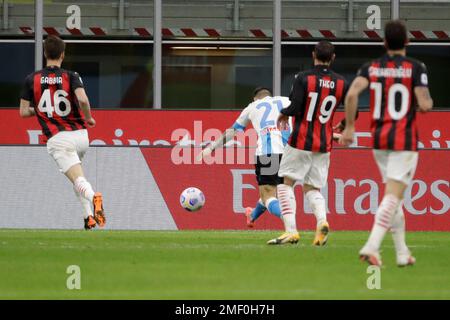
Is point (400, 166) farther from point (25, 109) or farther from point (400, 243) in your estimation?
point (25, 109)

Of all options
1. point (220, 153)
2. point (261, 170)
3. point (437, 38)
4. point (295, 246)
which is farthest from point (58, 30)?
point (295, 246)

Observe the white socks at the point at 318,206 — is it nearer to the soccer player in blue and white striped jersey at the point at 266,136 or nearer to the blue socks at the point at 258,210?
the soccer player in blue and white striped jersey at the point at 266,136

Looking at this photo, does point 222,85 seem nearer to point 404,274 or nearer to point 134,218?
point 134,218

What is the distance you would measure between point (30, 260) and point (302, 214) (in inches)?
298

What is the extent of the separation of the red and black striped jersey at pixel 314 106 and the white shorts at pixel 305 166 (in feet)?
0.24

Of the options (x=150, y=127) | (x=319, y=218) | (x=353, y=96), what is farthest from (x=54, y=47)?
(x=150, y=127)

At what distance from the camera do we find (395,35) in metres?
10.3

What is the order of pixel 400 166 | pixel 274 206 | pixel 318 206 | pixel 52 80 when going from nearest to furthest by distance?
pixel 400 166
pixel 318 206
pixel 52 80
pixel 274 206

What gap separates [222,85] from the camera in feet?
74.5

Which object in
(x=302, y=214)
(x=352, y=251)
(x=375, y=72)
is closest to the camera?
(x=375, y=72)

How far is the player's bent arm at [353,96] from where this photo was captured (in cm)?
1020

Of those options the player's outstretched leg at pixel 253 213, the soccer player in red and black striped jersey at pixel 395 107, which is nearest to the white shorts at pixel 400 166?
the soccer player in red and black striped jersey at pixel 395 107

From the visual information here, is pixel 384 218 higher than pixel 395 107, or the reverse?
pixel 395 107

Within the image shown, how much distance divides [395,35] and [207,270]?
2.36m
